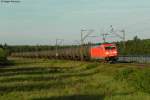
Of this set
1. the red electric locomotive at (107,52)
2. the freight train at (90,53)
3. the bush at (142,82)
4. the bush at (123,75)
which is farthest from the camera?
the freight train at (90,53)

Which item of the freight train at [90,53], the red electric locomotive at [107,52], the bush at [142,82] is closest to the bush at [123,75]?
the bush at [142,82]

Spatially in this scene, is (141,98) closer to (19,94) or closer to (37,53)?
(19,94)

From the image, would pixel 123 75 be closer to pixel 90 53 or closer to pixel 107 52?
pixel 107 52

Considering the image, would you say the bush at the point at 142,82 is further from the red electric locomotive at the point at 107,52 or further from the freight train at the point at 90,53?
the freight train at the point at 90,53

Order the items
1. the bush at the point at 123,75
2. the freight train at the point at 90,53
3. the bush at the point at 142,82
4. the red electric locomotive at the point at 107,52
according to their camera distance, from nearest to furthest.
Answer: the bush at the point at 142,82 → the bush at the point at 123,75 → the red electric locomotive at the point at 107,52 → the freight train at the point at 90,53

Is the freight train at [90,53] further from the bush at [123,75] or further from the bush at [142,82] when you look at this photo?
the bush at [142,82]

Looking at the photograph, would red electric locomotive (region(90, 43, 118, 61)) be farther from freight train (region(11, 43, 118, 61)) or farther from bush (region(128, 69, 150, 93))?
bush (region(128, 69, 150, 93))

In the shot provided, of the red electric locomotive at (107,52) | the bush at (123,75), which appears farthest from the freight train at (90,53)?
the bush at (123,75)

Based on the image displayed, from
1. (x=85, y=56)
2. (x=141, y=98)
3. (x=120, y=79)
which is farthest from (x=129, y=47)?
(x=141, y=98)

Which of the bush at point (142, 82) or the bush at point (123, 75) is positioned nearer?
the bush at point (142, 82)

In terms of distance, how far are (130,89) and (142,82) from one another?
868 mm

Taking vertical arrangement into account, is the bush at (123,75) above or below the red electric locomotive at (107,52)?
below

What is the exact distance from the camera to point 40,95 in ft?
75.1

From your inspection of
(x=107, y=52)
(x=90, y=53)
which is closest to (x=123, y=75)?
(x=107, y=52)
